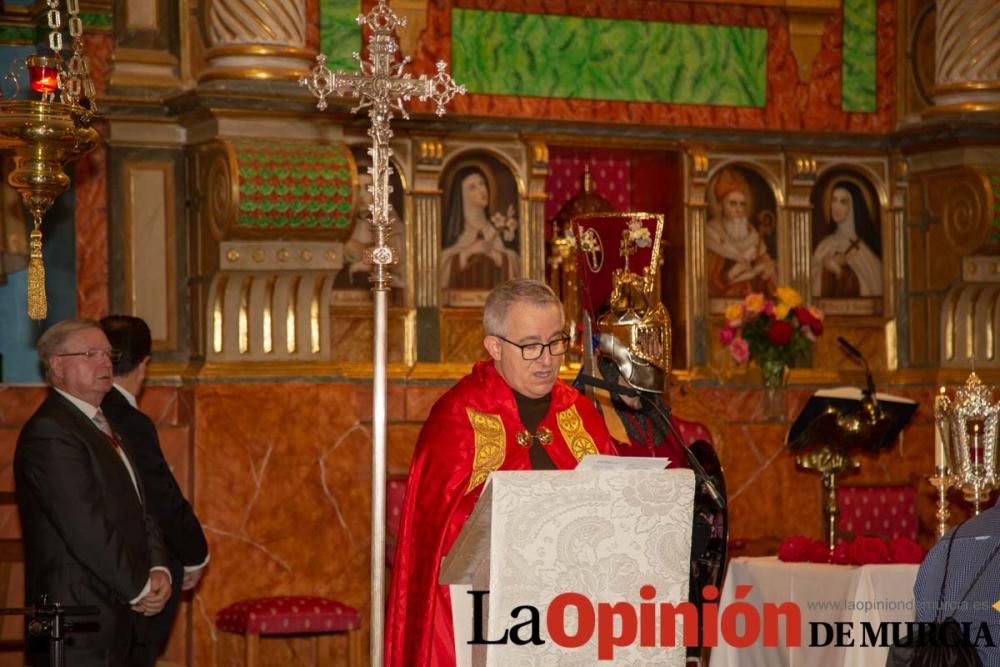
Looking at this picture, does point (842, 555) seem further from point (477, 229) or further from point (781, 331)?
point (477, 229)

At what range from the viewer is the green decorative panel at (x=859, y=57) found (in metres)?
10.2

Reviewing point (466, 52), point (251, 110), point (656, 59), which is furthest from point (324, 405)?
point (656, 59)

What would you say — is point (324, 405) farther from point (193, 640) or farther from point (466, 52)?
point (466, 52)

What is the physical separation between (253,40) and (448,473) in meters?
3.95

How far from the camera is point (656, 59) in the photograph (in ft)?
32.4

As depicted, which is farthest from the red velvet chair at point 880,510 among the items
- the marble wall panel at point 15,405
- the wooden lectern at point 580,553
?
the wooden lectern at point 580,553

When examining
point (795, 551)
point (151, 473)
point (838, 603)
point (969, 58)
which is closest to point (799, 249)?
point (969, 58)

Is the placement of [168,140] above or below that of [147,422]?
above

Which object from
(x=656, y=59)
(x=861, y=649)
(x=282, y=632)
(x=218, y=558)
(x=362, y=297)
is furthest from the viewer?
(x=656, y=59)

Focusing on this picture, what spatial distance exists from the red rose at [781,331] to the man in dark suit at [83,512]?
4218mm

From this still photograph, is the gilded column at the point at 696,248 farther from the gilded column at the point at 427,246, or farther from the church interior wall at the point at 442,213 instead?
the gilded column at the point at 427,246

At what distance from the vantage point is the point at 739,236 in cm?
1002

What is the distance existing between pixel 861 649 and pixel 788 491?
314 cm

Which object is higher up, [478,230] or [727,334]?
[478,230]
